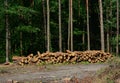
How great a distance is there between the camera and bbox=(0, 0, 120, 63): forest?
122ft

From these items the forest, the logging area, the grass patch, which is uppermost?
the forest

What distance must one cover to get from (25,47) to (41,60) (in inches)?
707

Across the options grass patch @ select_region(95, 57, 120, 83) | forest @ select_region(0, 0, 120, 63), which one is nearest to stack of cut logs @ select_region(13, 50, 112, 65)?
forest @ select_region(0, 0, 120, 63)

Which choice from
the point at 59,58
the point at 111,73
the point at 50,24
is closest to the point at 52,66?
the point at 59,58

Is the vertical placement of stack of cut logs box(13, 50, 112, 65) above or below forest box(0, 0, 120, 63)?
below

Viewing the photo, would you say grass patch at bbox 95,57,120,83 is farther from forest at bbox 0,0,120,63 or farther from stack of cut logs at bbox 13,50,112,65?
forest at bbox 0,0,120,63

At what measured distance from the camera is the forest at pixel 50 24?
3708cm

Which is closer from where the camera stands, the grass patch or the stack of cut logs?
the grass patch

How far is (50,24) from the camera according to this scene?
42.4m

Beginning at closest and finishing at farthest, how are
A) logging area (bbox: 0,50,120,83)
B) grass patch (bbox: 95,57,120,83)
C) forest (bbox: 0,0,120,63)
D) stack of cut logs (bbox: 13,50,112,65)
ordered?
grass patch (bbox: 95,57,120,83)
logging area (bbox: 0,50,120,83)
stack of cut logs (bbox: 13,50,112,65)
forest (bbox: 0,0,120,63)

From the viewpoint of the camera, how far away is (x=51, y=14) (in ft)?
143

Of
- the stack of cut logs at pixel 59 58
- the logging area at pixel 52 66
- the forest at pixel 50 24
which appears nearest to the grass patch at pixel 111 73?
the logging area at pixel 52 66

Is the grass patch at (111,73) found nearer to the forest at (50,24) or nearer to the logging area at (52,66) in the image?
the logging area at (52,66)

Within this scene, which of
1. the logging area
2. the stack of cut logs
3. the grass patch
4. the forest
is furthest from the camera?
the forest
